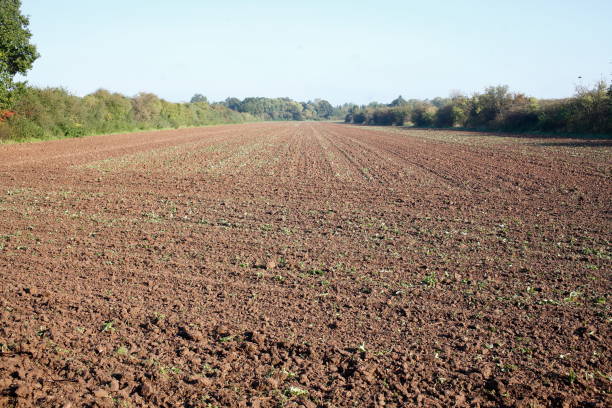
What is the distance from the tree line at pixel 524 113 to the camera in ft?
121

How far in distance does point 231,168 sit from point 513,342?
15137mm

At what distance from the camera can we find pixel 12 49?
91.9ft

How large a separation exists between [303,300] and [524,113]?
4763cm

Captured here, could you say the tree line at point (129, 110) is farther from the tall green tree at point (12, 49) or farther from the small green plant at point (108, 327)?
the small green plant at point (108, 327)

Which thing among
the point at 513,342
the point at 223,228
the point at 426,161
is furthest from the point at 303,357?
the point at 426,161

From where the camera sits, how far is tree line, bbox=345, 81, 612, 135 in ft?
121

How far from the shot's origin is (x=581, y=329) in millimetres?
5051

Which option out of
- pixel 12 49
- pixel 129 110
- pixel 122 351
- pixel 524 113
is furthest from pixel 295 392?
pixel 129 110

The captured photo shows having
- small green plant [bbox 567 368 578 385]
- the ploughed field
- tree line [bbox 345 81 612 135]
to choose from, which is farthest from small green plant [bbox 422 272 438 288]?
tree line [bbox 345 81 612 135]

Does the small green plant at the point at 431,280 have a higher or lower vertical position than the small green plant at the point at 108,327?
higher

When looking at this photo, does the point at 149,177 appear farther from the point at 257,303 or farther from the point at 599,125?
the point at 599,125

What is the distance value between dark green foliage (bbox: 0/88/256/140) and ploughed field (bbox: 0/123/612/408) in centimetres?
2299

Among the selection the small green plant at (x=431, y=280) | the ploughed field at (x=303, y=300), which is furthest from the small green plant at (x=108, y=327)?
the small green plant at (x=431, y=280)

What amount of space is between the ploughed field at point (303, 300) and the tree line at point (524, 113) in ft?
96.7
